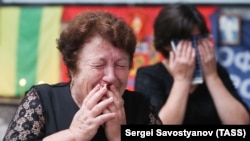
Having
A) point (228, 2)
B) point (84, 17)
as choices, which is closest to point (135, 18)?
point (228, 2)

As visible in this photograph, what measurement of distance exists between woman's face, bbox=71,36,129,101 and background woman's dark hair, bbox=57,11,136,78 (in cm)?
2

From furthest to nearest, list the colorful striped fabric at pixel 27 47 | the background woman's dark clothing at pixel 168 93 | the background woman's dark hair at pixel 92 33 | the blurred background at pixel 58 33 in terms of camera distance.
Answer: the colorful striped fabric at pixel 27 47 → the blurred background at pixel 58 33 → the background woman's dark clothing at pixel 168 93 → the background woman's dark hair at pixel 92 33

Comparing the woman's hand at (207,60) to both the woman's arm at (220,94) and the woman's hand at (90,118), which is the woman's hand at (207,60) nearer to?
the woman's arm at (220,94)

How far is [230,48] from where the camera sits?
126 inches

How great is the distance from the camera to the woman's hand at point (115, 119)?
4.06 ft

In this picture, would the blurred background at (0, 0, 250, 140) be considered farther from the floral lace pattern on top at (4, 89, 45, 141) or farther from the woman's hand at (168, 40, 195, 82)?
the floral lace pattern on top at (4, 89, 45, 141)

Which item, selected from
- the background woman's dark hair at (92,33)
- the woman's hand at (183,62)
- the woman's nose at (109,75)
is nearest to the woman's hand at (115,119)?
the woman's nose at (109,75)

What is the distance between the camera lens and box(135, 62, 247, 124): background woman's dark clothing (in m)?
1.92

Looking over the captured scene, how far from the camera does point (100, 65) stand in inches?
48.9

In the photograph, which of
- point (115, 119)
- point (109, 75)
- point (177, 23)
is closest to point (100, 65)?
point (109, 75)

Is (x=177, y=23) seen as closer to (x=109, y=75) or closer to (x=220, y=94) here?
(x=220, y=94)

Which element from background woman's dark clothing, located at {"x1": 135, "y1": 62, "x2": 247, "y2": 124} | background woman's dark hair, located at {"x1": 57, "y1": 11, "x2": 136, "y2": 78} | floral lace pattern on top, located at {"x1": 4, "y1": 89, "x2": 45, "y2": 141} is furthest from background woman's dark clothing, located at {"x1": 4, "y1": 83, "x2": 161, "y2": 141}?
background woman's dark clothing, located at {"x1": 135, "y1": 62, "x2": 247, "y2": 124}

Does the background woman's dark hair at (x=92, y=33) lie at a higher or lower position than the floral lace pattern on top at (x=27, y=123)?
higher

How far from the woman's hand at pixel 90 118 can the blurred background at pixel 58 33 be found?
76.0 inches
